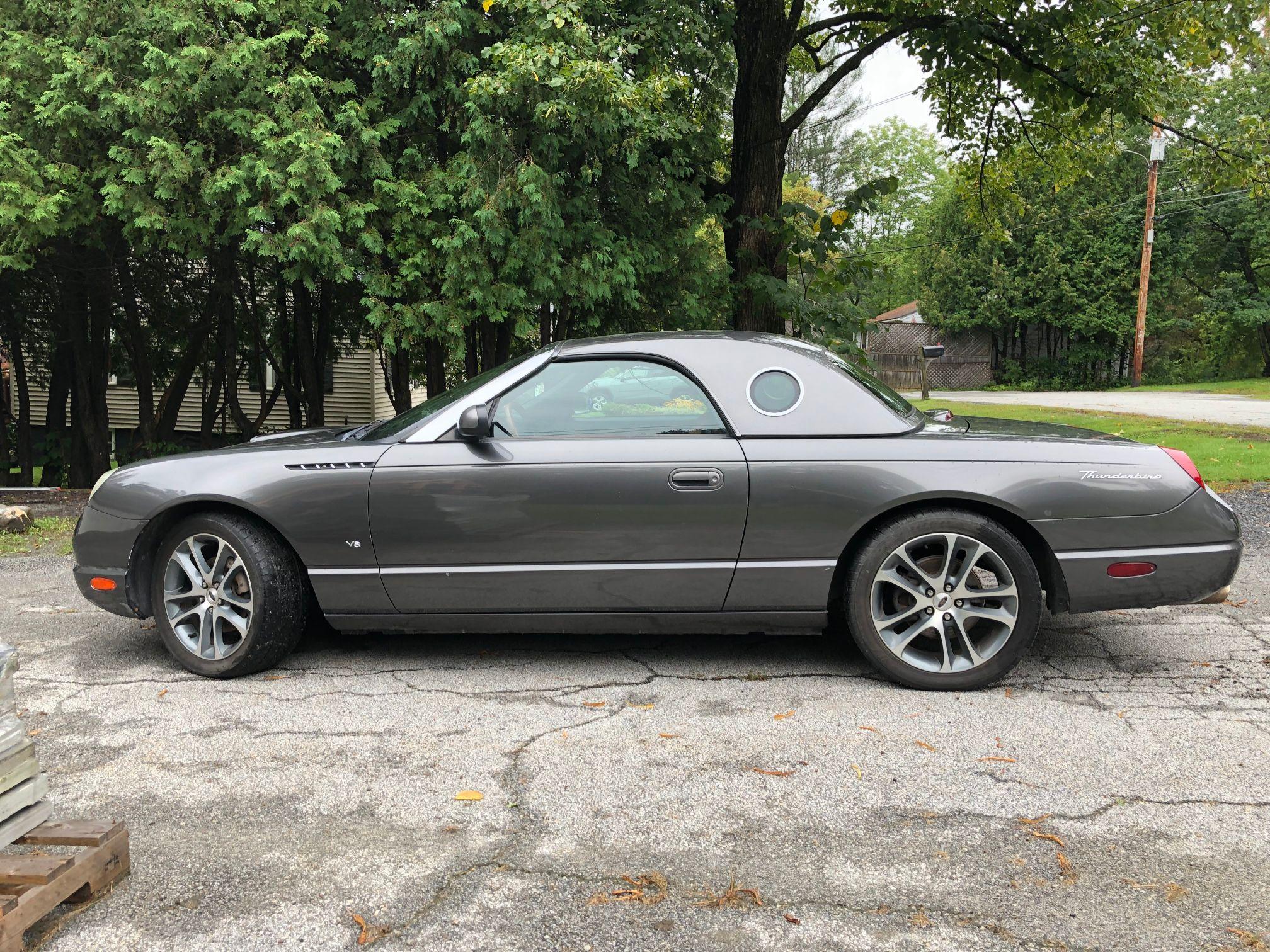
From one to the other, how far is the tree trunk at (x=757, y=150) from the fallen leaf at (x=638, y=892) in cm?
785

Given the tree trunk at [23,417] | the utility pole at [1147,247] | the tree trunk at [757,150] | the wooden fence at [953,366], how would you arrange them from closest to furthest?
1. the tree trunk at [757,150]
2. the tree trunk at [23,417]
3. the utility pole at [1147,247]
4. the wooden fence at [953,366]

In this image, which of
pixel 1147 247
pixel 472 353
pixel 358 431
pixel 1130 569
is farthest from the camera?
pixel 1147 247

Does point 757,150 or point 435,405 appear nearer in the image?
point 435,405

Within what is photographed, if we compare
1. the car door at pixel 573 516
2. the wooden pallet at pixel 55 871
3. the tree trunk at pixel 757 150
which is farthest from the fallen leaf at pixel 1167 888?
the tree trunk at pixel 757 150

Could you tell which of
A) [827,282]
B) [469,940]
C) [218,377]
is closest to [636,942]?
[469,940]

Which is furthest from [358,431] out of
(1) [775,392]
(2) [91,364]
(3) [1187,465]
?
(2) [91,364]

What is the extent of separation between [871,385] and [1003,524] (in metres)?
0.86

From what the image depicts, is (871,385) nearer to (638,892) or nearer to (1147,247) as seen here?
(638,892)

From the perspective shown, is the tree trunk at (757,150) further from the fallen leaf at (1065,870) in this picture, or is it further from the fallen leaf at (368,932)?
the fallen leaf at (368,932)

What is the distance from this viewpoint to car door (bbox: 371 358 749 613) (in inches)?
160

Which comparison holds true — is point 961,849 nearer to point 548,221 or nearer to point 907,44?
point 548,221

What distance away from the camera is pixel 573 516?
161 inches

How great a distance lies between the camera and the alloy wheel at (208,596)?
4.25m

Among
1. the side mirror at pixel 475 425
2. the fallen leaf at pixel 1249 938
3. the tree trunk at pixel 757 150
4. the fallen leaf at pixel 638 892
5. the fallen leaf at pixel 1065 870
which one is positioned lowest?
the fallen leaf at pixel 638 892
